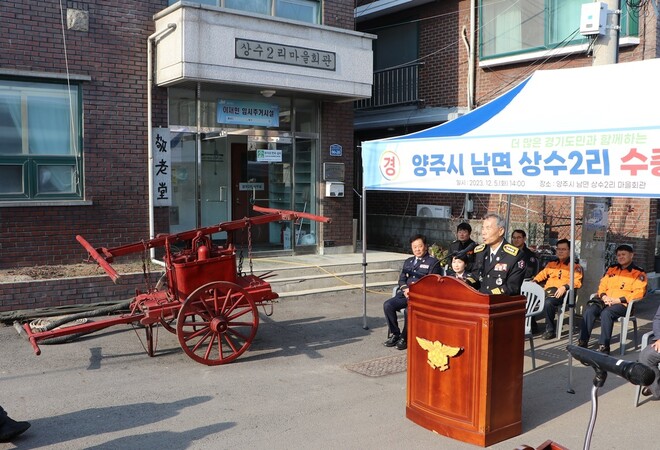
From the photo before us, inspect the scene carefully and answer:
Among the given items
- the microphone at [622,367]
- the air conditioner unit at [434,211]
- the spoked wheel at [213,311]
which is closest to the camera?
the microphone at [622,367]

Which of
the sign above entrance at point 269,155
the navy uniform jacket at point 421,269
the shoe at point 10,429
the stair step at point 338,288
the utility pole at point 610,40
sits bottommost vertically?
the stair step at point 338,288

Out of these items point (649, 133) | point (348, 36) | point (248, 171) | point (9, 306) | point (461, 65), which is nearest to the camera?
point (649, 133)

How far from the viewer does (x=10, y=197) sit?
9445mm

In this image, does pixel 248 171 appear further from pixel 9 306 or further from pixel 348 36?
pixel 9 306

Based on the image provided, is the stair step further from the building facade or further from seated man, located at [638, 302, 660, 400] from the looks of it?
seated man, located at [638, 302, 660, 400]

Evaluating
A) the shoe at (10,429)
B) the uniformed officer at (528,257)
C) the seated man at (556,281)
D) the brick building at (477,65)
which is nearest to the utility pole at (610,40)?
the seated man at (556,281)

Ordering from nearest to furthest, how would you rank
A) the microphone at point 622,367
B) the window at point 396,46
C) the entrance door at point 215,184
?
the microphone at point 622,367
the entrance door at point 215,184
the window at point 396,46

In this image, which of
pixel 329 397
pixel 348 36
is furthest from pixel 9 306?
pixel 348 36

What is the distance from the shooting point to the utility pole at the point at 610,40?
7812 mm

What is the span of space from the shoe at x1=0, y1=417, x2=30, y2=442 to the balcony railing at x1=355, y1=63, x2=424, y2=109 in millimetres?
11855

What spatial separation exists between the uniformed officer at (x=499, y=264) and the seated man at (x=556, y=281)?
7.47ft

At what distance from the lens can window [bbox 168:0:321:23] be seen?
36.9 ft

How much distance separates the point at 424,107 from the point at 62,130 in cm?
830

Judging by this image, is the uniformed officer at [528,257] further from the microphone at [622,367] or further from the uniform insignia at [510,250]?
the microphone at [622,367]
